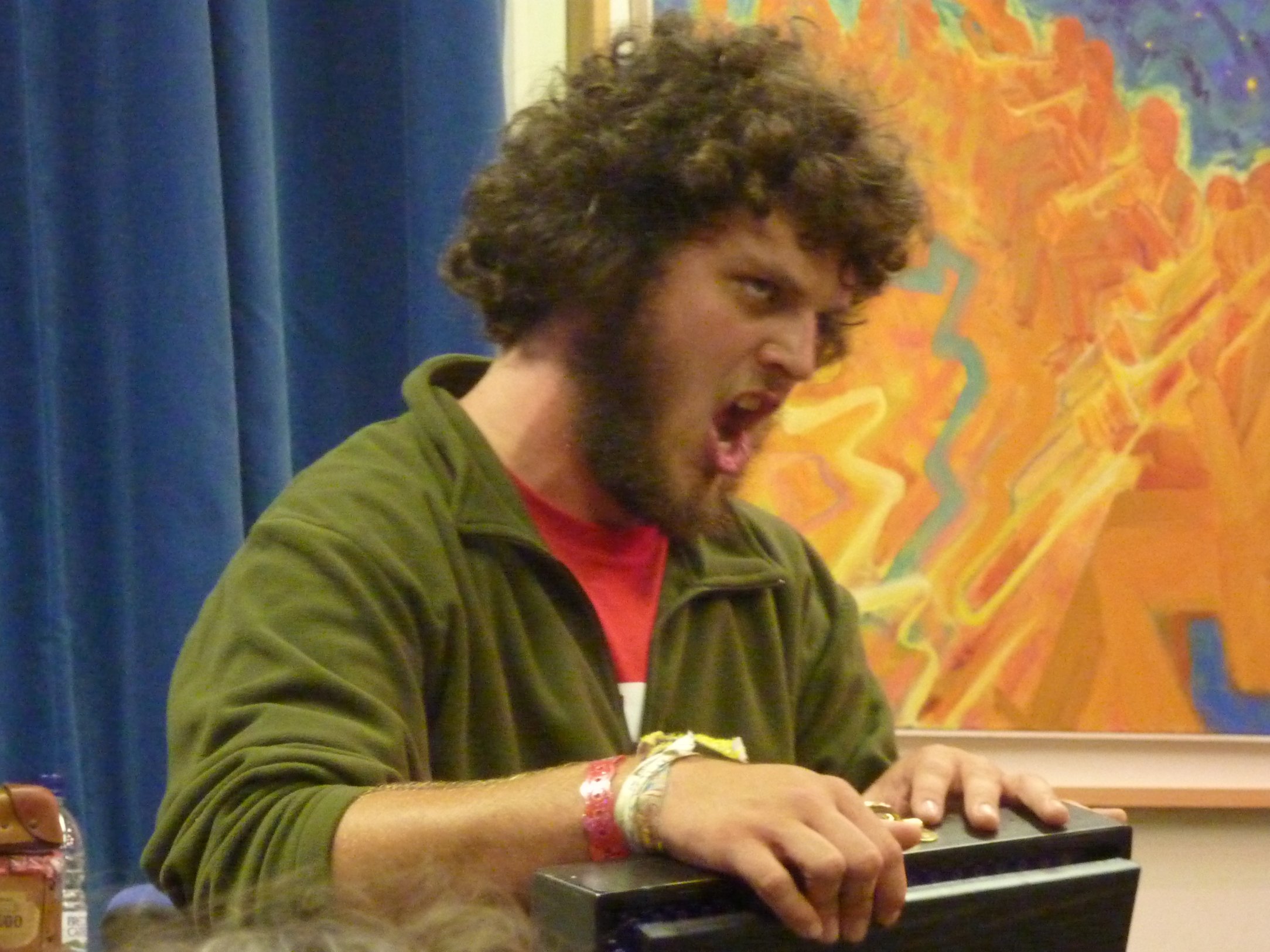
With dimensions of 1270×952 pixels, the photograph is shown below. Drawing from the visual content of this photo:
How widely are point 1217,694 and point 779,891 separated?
5.04ft

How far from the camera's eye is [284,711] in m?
1.07

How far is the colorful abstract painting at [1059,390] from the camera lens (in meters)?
2.01

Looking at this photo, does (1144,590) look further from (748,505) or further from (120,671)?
(120,671)

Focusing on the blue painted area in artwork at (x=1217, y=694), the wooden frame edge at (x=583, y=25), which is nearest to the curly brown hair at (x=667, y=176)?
the wooden frame edge at (x=583, y=25)

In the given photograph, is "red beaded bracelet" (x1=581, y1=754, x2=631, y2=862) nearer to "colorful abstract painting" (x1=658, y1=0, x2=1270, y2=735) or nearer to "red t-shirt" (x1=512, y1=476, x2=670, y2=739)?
"red t-shirt" (x1=512, y1=476, x2=670, y2=739)

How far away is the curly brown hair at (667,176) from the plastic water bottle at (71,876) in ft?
2.00

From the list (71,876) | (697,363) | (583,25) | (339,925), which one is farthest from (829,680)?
(339,925)

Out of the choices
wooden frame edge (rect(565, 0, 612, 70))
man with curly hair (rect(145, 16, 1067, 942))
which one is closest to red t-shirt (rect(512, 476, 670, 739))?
man with curly hair (rect(145, 16, 1067, 942))

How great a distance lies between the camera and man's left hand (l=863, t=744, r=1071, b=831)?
95 cm

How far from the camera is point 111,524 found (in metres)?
1.61

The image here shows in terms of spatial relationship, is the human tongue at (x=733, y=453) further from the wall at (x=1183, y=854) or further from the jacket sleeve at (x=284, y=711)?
the wall at (x=1183, y=854)

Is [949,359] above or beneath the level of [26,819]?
above

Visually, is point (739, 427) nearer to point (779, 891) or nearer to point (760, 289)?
point (760, 289)

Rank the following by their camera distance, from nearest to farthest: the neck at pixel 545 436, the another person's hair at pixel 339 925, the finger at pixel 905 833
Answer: the another person's hair at pixel 339 925 < the finger at pixel 905 833 < the neck at pixel 545 436
